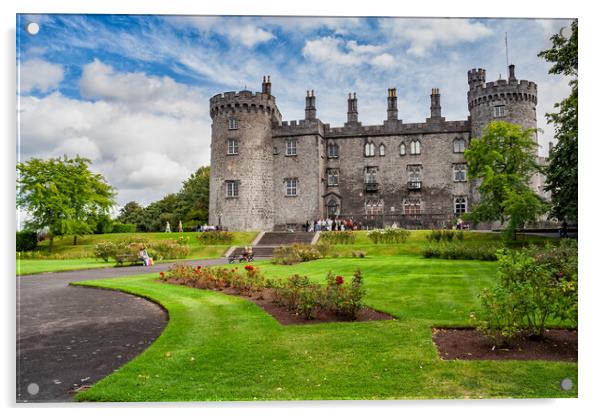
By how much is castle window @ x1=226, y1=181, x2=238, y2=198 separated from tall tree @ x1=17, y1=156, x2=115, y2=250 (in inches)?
911

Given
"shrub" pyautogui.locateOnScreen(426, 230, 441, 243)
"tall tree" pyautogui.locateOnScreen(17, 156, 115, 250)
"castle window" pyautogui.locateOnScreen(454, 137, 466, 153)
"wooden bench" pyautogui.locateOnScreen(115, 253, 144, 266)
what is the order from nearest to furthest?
1. "tall tree" pyautogui.locateOnScreen(17, 156, 115, 250)
2. "wooden bench" pyautogui.locateOnScreen(115, 253, 144, 266)
3. "shrub" pyautogui.locateOnScreen(426, 230, 441, 243)
4. "castle window" pyautogui.locateOnScreen(454, 137, 466, 153)

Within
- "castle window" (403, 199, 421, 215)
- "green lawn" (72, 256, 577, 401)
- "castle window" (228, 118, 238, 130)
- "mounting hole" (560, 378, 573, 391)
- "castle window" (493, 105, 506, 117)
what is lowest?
"mounting hole" (560, 378, 573, 391)

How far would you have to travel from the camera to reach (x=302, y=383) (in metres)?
5.81

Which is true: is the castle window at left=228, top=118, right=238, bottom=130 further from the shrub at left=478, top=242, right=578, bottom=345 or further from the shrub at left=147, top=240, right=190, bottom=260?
the shrub at left=478, top=242, right=578, bottom=345

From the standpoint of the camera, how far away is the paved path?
587cm

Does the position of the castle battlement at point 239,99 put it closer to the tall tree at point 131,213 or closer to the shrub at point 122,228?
the tall tree at point 131,213

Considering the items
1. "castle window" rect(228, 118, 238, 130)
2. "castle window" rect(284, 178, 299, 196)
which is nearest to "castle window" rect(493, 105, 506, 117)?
"castle window" rect(284, 178, 299, 196)

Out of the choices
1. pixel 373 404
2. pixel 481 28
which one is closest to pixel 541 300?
pixel 373 404

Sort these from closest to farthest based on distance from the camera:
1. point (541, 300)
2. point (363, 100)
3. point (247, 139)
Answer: point (541, 300), point (363, 100), point (247, 139)

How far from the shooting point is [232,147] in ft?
112

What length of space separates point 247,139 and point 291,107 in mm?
25117

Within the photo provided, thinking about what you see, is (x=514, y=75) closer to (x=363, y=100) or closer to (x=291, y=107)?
(x=363, y=100)

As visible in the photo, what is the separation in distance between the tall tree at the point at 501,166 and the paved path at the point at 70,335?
1890 centimetres

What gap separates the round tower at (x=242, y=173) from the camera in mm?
32656
